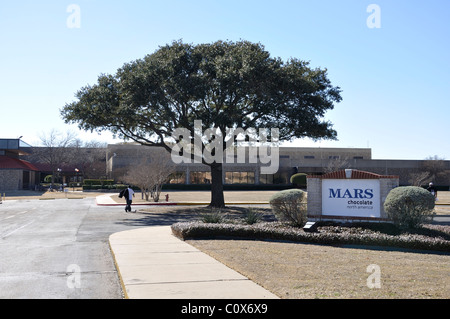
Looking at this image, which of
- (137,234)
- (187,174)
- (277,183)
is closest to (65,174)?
(187,174)

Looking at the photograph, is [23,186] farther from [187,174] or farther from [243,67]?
[243,67]

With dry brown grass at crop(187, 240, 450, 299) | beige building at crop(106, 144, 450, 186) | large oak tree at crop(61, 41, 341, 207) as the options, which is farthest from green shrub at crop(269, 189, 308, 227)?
beige building at crop(106, 144, 450, 186)

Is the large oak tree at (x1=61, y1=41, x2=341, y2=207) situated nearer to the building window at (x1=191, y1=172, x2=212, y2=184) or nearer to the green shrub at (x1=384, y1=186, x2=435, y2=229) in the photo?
the green shrub at (x1=384, y1=186, x2=435, y2=229)

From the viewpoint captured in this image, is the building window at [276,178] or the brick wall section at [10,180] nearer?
the brick wall section at [10,180]

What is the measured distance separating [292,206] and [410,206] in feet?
12.7

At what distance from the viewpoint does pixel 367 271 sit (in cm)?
819

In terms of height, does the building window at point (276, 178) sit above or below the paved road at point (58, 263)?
above

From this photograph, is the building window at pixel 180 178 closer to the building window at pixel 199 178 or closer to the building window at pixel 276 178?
the building window at pixel 199 178

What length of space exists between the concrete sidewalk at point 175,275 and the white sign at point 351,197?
21.6 feet

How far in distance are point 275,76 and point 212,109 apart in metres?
5.26

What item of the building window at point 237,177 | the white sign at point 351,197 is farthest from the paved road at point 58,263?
the building window at point 237,177

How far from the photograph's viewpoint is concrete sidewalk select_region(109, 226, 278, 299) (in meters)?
6.52

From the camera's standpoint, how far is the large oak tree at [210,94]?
2375cm
